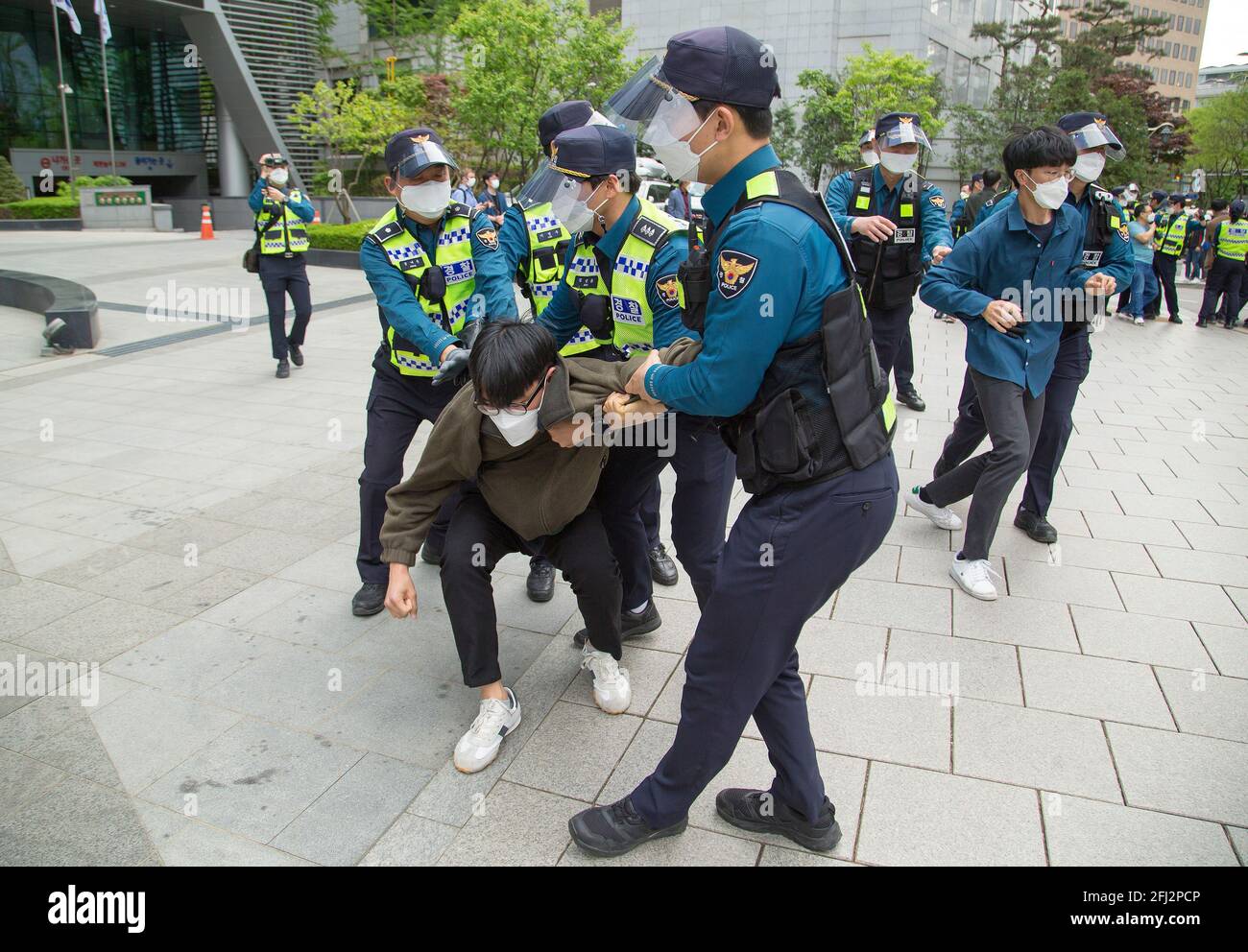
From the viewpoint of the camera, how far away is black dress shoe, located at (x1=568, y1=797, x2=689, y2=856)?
2283 millimetres

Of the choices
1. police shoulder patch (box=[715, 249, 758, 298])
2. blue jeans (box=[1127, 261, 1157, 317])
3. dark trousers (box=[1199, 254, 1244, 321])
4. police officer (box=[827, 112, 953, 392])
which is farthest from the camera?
dark trousers (box=[1199, 254, 1244, 321])

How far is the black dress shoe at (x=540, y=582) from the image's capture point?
3.83 m

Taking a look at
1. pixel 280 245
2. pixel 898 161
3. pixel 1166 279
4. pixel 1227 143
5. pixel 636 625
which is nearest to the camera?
pixel 636 625

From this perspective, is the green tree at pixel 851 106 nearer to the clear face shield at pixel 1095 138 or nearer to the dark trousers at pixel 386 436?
the clear face shield at pixel 1095 138

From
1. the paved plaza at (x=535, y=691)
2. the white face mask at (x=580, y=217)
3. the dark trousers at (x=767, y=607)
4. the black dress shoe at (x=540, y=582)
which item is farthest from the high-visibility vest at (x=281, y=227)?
the dark trousers at (x=767, y=607)

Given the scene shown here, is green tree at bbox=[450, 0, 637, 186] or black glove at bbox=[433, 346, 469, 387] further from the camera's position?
green tree at bbox=[450, 0, 637, 186]

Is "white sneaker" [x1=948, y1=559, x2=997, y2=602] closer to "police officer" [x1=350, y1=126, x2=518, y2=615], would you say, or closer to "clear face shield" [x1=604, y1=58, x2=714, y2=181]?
"police officer" [x1=350, y1=126, x2=518, y2=615]

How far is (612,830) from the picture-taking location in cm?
229

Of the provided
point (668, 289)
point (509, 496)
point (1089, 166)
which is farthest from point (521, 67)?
point (509, 496)

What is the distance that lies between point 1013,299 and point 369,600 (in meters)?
3.17

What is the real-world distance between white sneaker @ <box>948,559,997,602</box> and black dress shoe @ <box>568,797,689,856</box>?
2063 millimetres

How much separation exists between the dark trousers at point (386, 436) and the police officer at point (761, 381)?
1.79 meters

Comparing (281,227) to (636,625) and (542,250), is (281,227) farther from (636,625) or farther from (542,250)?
(636,625)

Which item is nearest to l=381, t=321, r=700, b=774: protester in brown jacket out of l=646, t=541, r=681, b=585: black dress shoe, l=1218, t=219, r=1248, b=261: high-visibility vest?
l=646, t=541, r=681, b=585: black dress shoe
